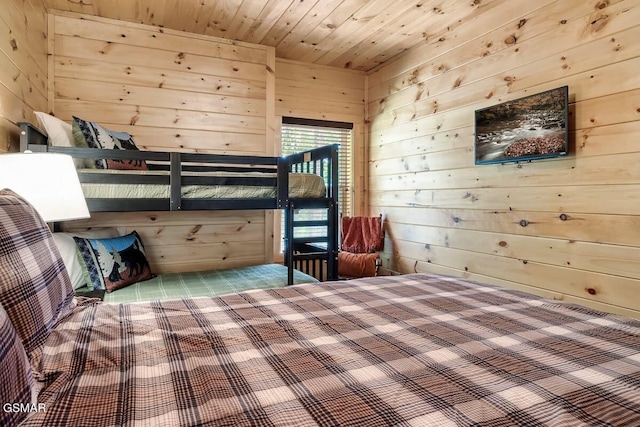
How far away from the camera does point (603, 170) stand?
2117 mm

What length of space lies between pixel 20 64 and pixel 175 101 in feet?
3.80

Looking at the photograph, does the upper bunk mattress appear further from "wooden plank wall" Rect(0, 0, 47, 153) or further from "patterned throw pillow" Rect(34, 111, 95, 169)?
"wooden plank wall" Rect(0, 0, 47, 153)

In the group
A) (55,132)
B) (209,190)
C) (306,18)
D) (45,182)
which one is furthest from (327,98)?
(45,182)

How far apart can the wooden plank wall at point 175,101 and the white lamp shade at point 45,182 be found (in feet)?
5.20

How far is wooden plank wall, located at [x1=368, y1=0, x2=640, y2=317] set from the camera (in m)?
2.05

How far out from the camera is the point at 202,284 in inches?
100

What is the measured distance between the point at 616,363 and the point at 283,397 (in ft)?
2.33

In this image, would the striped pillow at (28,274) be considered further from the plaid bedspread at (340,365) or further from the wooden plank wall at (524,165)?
Answer: the wooden plank wall at (524,165)

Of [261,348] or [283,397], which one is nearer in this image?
[283,397]

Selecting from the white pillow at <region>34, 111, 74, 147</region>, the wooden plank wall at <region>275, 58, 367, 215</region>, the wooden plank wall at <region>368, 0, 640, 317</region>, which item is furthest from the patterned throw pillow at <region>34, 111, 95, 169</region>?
the wooden plank wall at <region>368, 0, 640, 317</region>

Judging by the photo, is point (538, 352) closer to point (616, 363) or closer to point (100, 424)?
point (616, 363)

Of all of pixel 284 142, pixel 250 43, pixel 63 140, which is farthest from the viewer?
pixel 284 142

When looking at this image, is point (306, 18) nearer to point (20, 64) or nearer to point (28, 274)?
point (20, 64)

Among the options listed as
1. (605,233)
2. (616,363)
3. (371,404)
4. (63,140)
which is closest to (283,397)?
(371,404)
